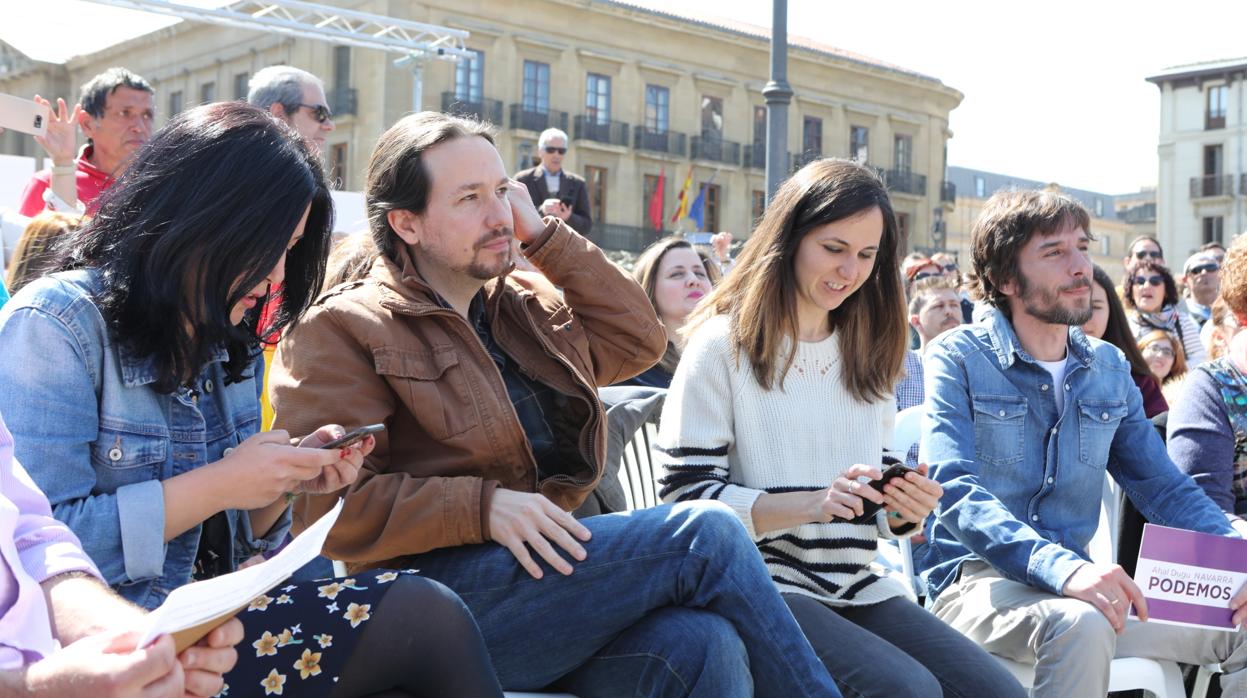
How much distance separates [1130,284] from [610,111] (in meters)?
30.9

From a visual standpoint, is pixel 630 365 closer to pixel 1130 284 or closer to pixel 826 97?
pixel 1130 284

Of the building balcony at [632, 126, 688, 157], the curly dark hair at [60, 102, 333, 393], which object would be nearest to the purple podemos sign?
the curly dark hair at [60, 102, 333, 393]

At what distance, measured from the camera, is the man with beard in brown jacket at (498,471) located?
2.41 metres

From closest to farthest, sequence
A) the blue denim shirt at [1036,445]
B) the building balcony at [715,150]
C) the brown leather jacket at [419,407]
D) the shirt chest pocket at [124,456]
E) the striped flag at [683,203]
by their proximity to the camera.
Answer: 1. the shirt chest pocket at [124,456]
2. the brown leather jacket at [419,407]
3. the blue denim shirt at [1036,445]
4. the striped flag at [683,203]
5. the building balcony at [715,150]

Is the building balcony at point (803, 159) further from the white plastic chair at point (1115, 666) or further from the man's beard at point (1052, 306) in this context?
the white plastic chair at point (1115, 666)

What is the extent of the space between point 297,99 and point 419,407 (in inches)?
104

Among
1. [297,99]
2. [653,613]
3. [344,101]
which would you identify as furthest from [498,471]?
[344,101]

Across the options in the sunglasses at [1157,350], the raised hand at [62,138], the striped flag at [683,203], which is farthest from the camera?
the striped flag at [683,203]

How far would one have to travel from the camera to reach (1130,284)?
845 cm

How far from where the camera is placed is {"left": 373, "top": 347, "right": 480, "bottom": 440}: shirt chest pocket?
261cm

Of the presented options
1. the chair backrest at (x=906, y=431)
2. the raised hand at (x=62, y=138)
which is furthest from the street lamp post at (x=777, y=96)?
the raised hand at (x=62, y=138)

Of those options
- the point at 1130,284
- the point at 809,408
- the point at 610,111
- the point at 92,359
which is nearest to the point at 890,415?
the point at 809,408

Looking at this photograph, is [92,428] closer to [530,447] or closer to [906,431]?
[530,447]

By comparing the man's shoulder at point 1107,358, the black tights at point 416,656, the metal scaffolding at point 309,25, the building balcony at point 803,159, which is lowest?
the black tights at point 416,656
